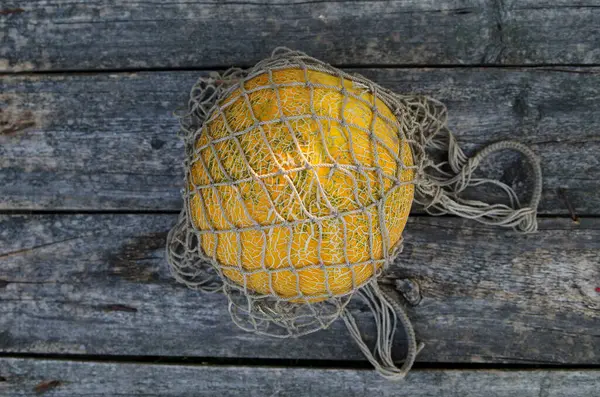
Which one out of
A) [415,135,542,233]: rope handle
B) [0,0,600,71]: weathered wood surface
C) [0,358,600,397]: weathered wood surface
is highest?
[0,0,600,71]: weathered wood surface

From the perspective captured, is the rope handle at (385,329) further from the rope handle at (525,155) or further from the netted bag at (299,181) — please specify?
the rope handle at (525,155)

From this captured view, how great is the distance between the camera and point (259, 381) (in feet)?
4.61

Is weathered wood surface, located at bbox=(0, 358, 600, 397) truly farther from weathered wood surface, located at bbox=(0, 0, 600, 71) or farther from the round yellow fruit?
weathered wood surface, located at bbox=(0, 0, 600, 71)

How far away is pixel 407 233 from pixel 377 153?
0.44 meters

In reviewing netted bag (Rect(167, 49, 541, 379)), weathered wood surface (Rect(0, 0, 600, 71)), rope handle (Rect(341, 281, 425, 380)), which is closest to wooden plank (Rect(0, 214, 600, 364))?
rope handle (Rect(341, 281, 425, 380))

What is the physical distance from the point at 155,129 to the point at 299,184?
61cm

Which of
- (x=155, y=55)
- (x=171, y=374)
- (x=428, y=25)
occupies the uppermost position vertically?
(x=428, y=25)

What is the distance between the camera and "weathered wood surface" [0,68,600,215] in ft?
4.35

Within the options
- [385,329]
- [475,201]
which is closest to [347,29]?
[475,201]

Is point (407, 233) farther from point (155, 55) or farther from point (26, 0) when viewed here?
point (26, 0)

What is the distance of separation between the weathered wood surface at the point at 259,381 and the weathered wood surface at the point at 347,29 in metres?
0.88

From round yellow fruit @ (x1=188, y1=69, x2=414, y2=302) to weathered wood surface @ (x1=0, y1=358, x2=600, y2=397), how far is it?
1.51 feet

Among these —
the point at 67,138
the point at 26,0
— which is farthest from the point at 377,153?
the point at 26,0

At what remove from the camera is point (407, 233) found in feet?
4.44
